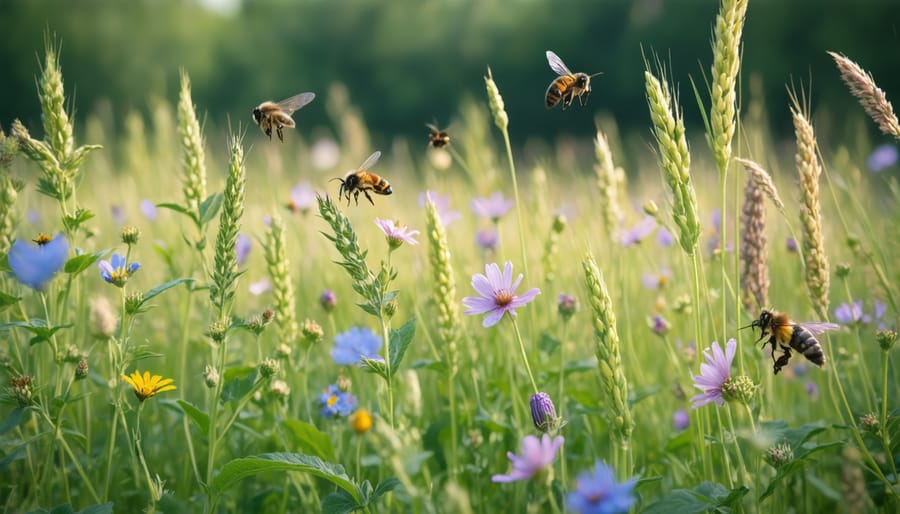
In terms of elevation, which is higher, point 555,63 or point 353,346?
point 555,63

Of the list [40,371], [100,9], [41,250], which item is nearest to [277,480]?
[40,371]

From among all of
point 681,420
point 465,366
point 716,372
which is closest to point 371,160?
point 465,366

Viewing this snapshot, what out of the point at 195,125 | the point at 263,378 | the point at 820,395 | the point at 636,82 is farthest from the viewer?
the point at 636,82

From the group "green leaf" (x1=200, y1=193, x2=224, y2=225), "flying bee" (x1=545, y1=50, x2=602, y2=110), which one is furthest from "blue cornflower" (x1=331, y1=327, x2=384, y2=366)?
"flying bee" (x1=545, y1=50, x2=602, y2=110)

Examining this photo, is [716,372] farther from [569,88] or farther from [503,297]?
[569,88]

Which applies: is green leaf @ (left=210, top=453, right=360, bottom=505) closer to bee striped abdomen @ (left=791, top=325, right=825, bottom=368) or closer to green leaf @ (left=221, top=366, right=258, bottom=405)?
green leaf @ (left=221, top=366, right=258, bottom=405)

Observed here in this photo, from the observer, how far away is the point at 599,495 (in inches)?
44.8

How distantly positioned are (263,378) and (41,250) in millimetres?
720

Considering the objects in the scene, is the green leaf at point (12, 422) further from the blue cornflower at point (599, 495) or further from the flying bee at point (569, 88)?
the flying bee at point (569, 88)

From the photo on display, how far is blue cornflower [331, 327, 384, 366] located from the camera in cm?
251

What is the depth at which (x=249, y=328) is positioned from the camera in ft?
6.25

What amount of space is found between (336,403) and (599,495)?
1.31 metres

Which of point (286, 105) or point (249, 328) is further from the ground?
point (286, 105)

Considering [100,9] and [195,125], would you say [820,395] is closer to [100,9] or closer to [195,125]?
[195,125]
